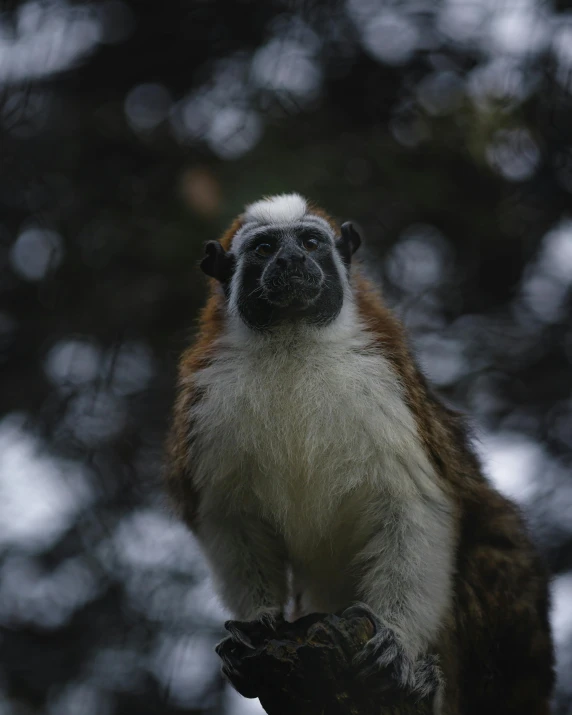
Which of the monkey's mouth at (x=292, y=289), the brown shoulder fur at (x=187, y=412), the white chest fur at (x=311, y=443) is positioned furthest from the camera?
the brown shoulder fur at (x=187, y=412)

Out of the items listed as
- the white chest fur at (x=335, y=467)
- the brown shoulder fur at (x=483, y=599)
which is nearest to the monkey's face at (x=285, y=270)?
the white chest fur at (x=335, y=467)

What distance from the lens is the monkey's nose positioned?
461 cm

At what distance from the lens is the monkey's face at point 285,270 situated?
15.2 feet

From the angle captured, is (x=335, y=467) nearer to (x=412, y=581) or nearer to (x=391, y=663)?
(x=412, y=581)

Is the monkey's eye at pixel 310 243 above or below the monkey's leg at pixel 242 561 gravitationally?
above

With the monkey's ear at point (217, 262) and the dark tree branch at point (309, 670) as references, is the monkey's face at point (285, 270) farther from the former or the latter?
the dark tree branch at point (309, 670)

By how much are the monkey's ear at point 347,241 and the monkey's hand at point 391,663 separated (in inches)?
76.0

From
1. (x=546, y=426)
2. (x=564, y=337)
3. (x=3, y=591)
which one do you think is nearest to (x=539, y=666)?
(x=546, y=426)

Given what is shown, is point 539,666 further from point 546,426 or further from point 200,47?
point 200,47

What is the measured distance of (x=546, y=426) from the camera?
27.7 ft

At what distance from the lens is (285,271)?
4.61 meters

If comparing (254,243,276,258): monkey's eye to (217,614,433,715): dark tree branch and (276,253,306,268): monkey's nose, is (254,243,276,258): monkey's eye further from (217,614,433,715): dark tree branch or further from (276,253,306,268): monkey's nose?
(217,614,433,715): dark tree branch

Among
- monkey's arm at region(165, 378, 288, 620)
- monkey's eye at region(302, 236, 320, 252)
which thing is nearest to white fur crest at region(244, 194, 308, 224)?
monkey's eye at region(302, 236, 320, 252)

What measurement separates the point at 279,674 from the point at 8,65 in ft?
20.6
